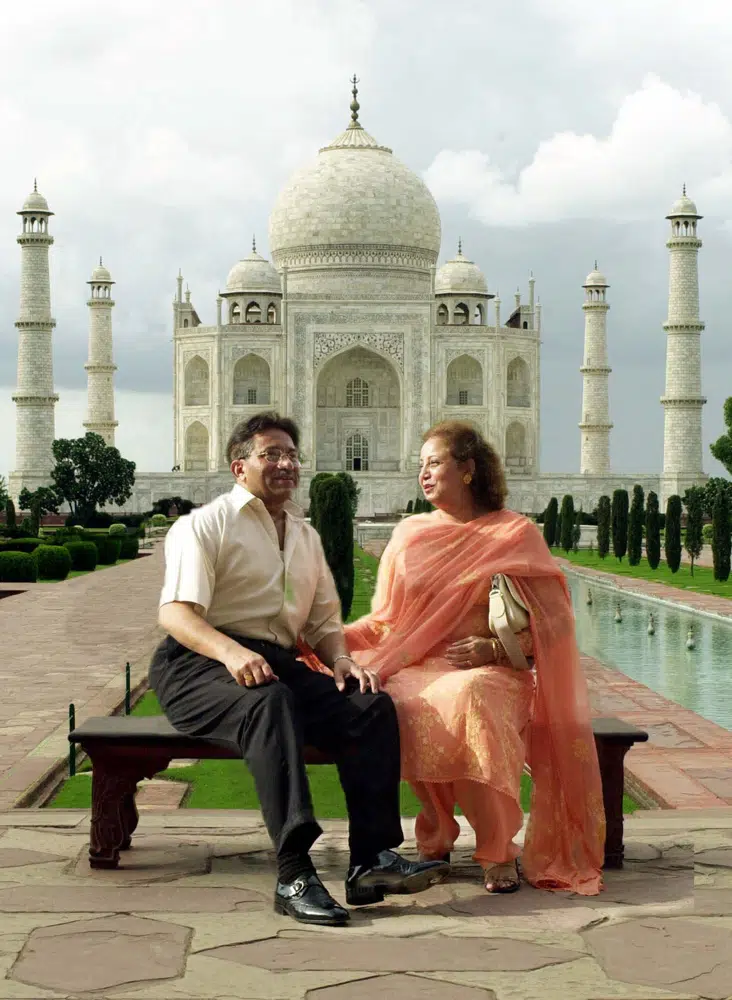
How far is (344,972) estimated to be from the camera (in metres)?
2.41

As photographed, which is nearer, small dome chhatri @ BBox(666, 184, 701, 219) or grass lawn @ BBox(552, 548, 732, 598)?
grass lawn @ BBox(552, 548, 732, 598)

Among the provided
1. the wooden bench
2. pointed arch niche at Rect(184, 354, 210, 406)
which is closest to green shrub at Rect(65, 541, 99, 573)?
the wooden bench

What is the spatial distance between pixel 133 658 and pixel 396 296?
87.7 ft

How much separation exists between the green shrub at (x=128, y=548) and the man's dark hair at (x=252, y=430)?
1544cm

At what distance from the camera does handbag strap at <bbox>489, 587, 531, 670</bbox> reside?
10.2 feet

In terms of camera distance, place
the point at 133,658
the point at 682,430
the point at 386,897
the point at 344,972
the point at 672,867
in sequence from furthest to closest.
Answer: the point at 682,430, the point at 133,658, the point at 672,867, the point at 386,897, the point at 344,972

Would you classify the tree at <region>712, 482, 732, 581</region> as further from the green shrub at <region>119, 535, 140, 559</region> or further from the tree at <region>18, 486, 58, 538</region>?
the tree at <region>18, 486, 58, 538</region>

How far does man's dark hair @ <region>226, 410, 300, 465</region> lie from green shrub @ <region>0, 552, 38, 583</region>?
10.6m

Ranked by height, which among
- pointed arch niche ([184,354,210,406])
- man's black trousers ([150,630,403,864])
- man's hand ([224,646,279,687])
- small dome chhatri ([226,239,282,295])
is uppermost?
small dome chhatri ([226,239,282,295])

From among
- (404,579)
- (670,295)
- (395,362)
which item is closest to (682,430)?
(670,295)

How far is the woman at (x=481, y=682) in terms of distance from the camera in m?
2.98

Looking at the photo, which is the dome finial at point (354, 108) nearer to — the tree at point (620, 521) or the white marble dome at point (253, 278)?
the white marble dome at point (253, 278)

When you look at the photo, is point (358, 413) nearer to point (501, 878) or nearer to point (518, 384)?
point (518, 384)

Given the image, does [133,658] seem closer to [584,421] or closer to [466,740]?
[466,740]
